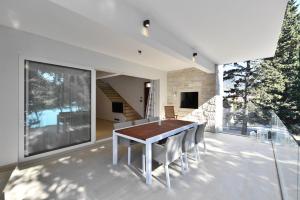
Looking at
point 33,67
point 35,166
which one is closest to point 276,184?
point 35,166

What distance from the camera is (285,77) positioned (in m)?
7.63


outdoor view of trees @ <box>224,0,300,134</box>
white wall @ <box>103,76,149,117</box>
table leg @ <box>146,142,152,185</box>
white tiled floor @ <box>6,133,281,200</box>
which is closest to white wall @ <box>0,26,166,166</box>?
white tiled floor @ <box>6,133,281,200</box>

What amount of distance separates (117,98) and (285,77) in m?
8.77

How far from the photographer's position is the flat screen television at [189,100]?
651 centimetres

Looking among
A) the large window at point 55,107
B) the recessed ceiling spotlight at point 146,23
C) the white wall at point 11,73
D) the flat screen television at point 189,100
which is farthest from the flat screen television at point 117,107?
the recessed ceiling spotlight at point 146,23

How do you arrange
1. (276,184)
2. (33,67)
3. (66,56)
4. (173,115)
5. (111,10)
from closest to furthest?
1. (111,10)
2. (276,184)
3. (33,67)
4. (66,56)
5. (173,115)

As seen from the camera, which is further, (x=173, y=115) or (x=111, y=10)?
(x=173, y=115)

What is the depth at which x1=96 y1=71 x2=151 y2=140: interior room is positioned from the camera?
8.11m

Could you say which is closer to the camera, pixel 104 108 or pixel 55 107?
pixel 55 107

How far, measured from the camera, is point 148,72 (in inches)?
247

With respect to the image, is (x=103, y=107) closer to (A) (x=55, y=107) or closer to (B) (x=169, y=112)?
(B) (x=169, y=112)

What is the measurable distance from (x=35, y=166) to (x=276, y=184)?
4267 millimetres

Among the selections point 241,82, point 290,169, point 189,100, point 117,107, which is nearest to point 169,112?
point 189,100

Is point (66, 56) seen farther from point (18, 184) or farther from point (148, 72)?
point (148, 72)
